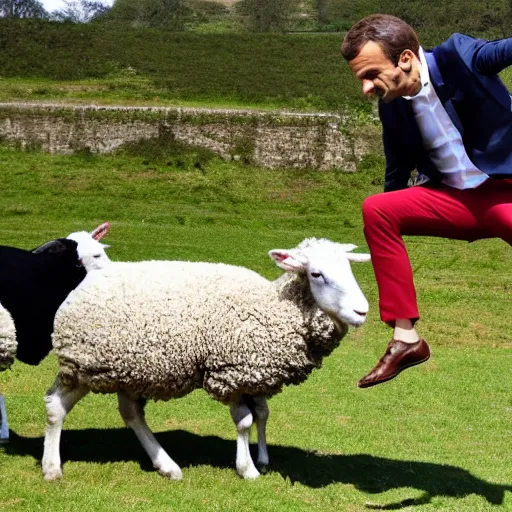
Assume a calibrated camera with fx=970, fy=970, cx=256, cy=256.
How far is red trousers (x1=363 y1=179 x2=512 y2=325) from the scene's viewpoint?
5445mm

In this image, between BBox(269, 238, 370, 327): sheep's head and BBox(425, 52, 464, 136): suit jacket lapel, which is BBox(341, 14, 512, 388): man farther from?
BBox(269, 238, 370, 327): sheep's head

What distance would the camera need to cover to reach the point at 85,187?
28.5 m

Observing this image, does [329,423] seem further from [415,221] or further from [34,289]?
[415,221]

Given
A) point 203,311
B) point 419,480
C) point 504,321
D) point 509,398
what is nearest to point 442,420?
point 509,398

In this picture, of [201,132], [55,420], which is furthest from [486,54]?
[201,132]

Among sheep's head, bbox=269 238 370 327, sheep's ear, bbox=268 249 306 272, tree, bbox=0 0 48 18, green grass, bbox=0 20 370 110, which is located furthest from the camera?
tree, bbox=0 0 48 18

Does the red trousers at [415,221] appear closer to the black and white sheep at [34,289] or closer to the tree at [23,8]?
the black and white sheep at [34,289]

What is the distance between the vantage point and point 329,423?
9.36 metres

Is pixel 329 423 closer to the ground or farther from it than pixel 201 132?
farther from it

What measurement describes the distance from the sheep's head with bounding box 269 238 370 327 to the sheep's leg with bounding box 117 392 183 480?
1.59m

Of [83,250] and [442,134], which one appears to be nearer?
[442,134]

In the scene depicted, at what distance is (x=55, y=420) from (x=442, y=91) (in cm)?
372

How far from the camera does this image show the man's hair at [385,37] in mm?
5266

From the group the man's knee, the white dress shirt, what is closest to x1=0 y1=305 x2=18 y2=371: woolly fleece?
the man's knee
